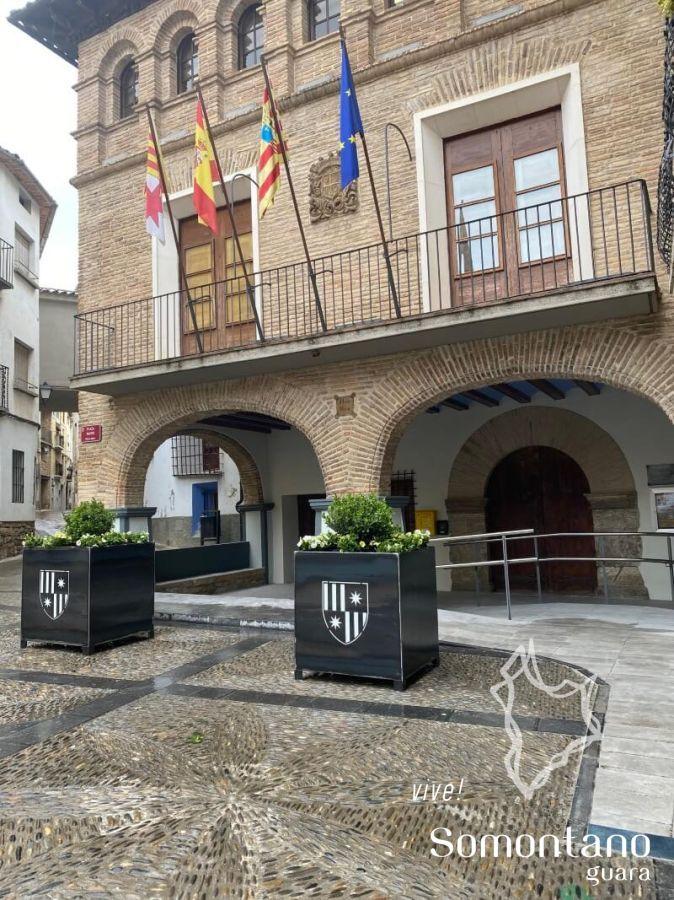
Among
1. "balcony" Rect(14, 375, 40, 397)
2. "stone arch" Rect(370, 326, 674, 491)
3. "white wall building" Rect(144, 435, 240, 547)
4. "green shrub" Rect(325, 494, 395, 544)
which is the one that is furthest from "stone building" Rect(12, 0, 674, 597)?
"balcony" Rect(14, 375, 40, 397)

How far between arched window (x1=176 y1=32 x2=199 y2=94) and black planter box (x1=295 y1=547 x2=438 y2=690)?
9.88 meters

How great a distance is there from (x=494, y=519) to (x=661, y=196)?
247 inches

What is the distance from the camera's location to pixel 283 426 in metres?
13.8

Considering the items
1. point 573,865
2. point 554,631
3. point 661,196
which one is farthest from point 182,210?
point 573,865

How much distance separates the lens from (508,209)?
8641 mm

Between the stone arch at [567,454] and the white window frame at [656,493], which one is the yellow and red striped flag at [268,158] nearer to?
the stone arch at [567,454]

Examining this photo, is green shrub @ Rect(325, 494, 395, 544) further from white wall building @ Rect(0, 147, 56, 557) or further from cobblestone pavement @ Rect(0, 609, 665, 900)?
white wall building @ Rect(0, 147, 56, 557)

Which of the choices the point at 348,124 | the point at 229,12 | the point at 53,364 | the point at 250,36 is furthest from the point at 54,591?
the point at 53,364

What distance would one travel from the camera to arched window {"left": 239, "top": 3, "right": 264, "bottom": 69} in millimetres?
10914

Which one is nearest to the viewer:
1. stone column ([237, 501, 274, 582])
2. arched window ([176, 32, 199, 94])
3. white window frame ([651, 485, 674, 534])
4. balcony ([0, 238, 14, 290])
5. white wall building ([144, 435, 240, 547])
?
white window frame ([651, 485, 674, 534])

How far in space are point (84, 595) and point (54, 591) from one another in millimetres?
395

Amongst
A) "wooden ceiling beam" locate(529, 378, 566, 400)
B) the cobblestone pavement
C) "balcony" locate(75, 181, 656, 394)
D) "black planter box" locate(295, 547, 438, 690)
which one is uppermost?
"balcony" locate(75, 181, 656, 394)

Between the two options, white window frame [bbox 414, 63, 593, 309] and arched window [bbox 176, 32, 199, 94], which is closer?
white window frame [bbox 414, 63, 593, 309]

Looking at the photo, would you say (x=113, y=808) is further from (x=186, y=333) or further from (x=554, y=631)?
(x=186, y=333)
